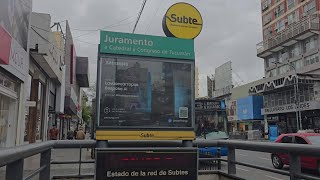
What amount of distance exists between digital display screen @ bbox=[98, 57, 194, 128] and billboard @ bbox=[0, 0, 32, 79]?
272 inches

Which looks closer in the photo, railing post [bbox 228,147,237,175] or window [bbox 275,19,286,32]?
railing post [bbox 228,147,237,175]

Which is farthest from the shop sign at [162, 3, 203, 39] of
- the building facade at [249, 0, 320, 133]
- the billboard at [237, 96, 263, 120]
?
the billboard at [237, 96, 263, 120]

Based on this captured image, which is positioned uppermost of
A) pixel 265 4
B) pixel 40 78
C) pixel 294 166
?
pixel 265 4

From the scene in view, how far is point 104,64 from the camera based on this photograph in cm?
546

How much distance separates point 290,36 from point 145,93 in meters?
52.6

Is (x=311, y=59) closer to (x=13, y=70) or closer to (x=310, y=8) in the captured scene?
(x=310, y=8)

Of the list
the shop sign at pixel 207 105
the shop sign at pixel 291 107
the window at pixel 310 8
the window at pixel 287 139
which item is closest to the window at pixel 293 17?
the window at pixel 310 8

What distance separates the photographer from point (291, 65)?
169 feet

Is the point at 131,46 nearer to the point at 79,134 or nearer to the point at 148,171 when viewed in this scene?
the point at 148,171

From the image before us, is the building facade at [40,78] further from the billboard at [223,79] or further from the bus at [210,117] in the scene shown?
the billboard at [223,79]

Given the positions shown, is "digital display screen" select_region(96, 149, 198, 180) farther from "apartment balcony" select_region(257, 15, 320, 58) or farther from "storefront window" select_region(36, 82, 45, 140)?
"apartment balcony" select_region(257, 15, 320, 58)

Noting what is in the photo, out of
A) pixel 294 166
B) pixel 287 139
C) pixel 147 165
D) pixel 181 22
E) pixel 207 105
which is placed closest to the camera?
pixel 294 166

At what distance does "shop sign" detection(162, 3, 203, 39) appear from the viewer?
8.03m

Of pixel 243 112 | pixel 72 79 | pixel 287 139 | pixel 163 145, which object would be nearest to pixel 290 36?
pixel 243 112
